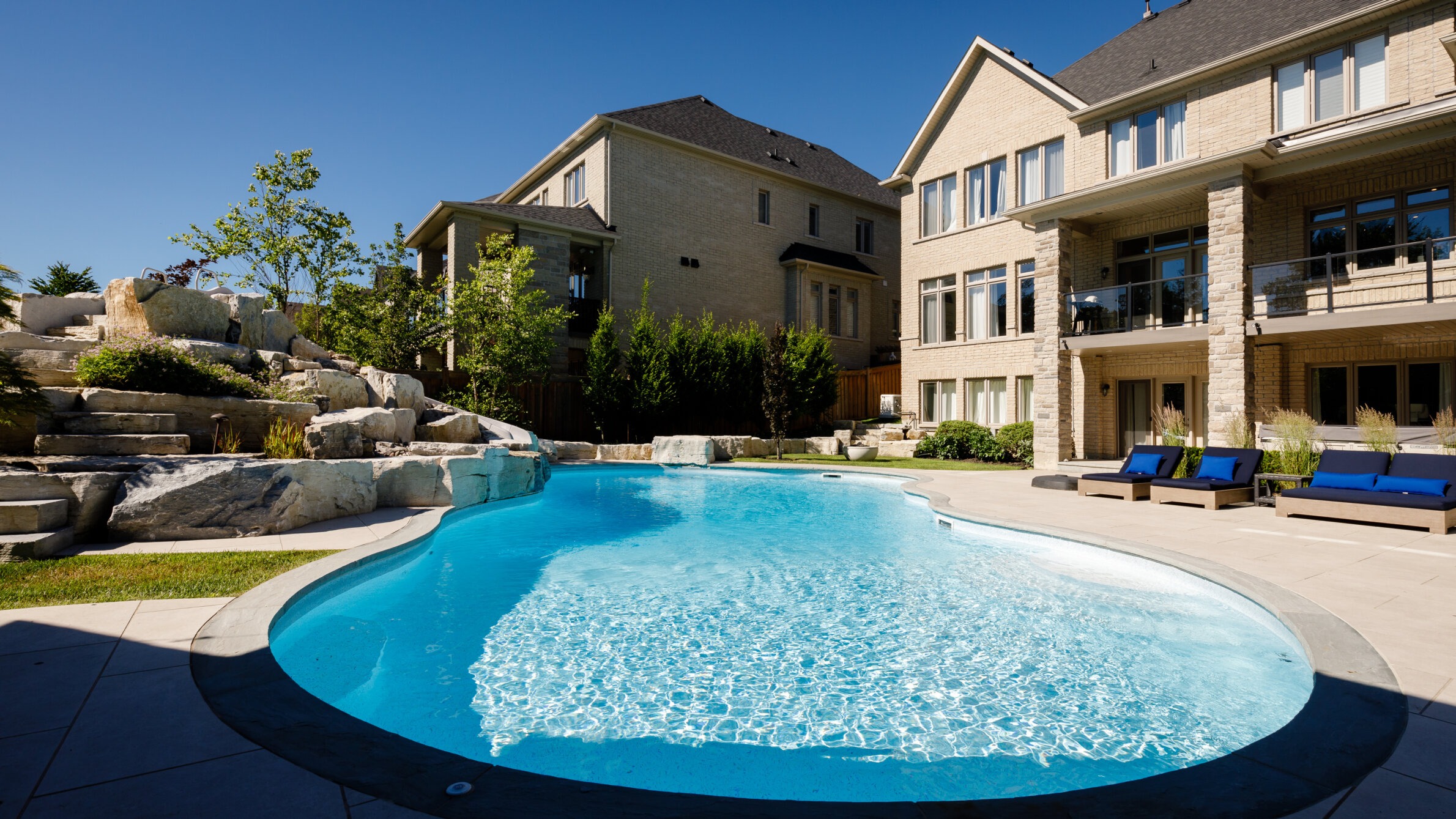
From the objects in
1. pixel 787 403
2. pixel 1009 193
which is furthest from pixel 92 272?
pixel 1009 193

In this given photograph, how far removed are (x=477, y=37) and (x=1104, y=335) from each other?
15.5 metres

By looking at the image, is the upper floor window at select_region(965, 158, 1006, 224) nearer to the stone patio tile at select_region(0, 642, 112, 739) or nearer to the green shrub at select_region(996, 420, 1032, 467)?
the green shrub at select_region(996, 420, 1032, 467)

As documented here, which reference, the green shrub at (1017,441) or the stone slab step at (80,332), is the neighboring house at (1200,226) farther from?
the stone slab step at (80,332)

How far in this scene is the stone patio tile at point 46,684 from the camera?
271cm

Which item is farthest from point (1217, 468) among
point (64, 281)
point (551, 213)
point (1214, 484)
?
point (64, 281)

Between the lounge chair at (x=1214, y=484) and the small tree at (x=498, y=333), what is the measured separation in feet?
47.7

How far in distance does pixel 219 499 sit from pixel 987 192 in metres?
19.5

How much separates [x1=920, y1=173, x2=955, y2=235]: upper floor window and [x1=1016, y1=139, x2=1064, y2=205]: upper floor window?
223cm

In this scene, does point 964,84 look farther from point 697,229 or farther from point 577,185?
point 577,185

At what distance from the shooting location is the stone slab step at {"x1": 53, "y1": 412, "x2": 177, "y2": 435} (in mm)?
7695

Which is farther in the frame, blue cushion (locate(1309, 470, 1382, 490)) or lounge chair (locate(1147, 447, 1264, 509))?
lounge chair (locate(1147, 447, 1264, 509))

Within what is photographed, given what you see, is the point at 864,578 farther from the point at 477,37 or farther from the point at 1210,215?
the point at 477,37

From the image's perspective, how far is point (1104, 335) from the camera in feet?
48.4

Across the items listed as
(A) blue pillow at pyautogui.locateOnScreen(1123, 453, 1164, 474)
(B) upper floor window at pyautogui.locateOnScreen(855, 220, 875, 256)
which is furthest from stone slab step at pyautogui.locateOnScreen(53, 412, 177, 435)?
(B) upper floor window at pyautogui.locateOnScreen(855, 220, 875, 256)
